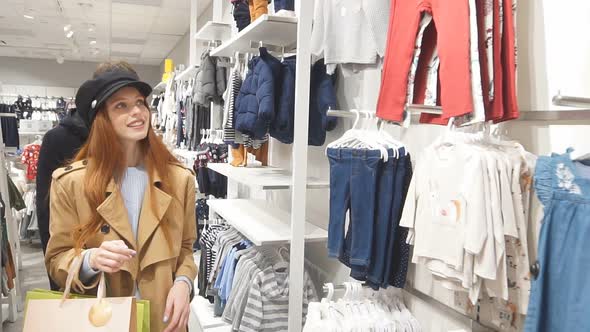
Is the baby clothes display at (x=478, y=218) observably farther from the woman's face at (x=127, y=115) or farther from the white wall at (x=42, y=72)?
the white wall at (x=42, y=72)

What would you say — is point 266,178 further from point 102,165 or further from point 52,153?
point 102,165

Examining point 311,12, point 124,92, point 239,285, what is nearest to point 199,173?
point 239,285

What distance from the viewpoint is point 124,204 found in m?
1.53

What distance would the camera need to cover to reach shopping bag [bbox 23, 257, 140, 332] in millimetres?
1208

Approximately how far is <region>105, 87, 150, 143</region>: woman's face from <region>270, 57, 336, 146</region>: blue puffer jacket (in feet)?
3.41

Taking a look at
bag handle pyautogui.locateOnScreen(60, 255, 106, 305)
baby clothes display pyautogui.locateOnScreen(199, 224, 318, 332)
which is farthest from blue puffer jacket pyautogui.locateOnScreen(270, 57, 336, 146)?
bag handle pyautogui.locateOnScreen(60, 255, 106, 305)

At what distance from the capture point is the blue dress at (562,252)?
3.44ft

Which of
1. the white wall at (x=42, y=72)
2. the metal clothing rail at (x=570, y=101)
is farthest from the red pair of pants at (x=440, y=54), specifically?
the white wall at (x=42, y=72)

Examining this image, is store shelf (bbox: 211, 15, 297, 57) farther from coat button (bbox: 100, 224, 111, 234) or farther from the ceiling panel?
the ceiling panel

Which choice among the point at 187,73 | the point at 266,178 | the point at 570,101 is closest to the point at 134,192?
the point at 266,178

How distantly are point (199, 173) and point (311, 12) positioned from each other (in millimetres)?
2454

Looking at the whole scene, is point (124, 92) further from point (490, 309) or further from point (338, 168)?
point (490, 309)

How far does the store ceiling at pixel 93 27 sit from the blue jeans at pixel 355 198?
553 centimetres

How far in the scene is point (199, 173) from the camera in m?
4.29
